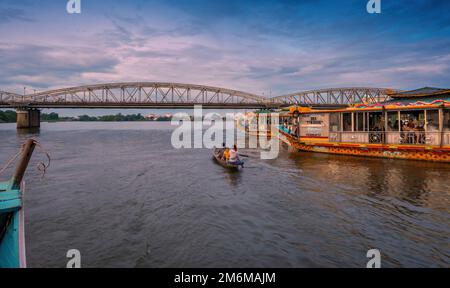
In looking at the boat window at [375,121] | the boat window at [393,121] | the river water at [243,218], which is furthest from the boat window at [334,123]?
the river water at [243,218]

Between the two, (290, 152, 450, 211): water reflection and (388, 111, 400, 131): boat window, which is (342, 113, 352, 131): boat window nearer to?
(290, 152, 450, 211): water reflection

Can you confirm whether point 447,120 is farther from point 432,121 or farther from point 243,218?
point 243,218

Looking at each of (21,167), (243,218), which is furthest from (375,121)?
(21,167)

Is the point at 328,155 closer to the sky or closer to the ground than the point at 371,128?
closer to the ground

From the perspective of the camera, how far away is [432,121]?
77.5 ft

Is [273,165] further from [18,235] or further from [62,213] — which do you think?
[18,235]

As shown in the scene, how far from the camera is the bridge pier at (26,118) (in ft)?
323

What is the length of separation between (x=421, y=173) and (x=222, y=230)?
16014 mm

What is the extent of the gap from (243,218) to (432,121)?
20142 millimetres

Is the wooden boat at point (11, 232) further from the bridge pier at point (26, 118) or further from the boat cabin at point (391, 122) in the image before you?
the bridge pier at point (26, 118)

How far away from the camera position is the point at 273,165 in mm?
25625
